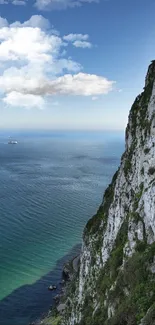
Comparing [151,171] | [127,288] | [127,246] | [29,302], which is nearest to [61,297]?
[29,302]

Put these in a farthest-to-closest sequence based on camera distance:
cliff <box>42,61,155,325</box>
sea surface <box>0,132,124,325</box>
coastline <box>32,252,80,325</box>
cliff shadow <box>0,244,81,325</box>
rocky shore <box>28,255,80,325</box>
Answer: sea surface <box>0,132,124,325</box>
cliff shadow <box>0,244,81,325</box>
coastline <box>32,252,80,325</box>
rocky shore <box>28,255,80,325</box>
cliff <box>42,61,155,325</box>

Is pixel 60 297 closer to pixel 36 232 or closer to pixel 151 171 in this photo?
pixel 36 232

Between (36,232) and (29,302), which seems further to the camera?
(36,232)

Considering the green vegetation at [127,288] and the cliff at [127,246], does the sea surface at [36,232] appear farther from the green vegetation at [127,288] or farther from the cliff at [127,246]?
the green vegetation at [127,288]

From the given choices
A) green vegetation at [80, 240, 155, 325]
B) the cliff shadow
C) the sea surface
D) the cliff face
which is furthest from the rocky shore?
green vegetation at [80, 240, 155, 325]

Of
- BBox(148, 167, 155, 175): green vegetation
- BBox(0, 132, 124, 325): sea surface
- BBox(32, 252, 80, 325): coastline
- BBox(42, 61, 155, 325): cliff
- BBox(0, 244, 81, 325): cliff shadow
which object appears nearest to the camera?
BBox(42, 61, 155, 325): cliff

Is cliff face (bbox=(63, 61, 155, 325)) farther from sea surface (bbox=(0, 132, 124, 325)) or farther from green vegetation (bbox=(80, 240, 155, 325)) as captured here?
sea surface (bbox=(0, 132, 124, 325))

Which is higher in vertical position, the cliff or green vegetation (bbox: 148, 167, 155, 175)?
green vegetation (bbox: 148, 167, 155, 175)

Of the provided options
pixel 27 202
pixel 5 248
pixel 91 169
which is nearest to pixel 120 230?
pixel 5 248

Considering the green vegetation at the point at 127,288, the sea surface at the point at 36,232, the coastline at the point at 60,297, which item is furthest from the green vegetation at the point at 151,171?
the sea surface at the point at 36,232
